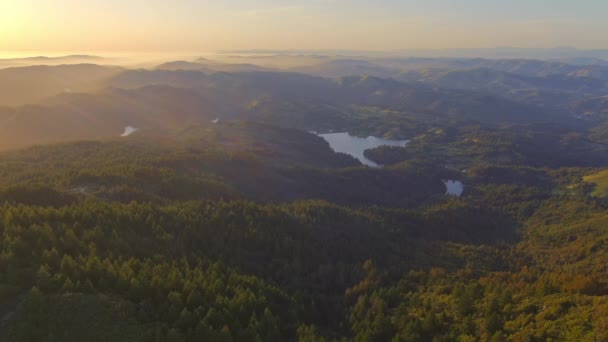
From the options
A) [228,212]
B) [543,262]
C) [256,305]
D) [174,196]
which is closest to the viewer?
[256,305]

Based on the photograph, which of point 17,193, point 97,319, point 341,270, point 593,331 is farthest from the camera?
point 17,193

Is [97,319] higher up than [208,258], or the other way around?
[97,319]

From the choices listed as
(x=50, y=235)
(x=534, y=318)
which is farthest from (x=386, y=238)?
(x=50, y=235)

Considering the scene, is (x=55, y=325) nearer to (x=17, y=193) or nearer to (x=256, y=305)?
(x=256, y=305)

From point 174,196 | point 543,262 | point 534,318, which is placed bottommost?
point 543,262

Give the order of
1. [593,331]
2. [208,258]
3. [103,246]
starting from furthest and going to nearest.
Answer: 1. [208,258]
2. [103,246]
3. [593,331]

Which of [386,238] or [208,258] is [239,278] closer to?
[208,258]

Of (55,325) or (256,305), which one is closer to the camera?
(55,325)

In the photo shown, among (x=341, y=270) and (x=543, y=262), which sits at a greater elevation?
(x=341, y=270)

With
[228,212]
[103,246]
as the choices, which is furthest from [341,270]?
[103,246]
